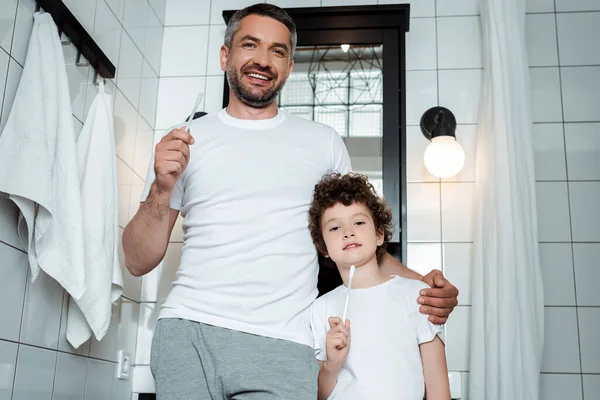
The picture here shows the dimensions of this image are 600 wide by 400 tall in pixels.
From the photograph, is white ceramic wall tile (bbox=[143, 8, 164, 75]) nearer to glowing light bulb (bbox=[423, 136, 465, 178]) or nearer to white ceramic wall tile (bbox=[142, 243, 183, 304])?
white ceramic wall tile (bbox=[142, 243, 183, 304])

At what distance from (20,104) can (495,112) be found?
1368mm

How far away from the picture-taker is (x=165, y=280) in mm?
2316

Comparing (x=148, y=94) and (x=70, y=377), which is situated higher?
(x=148, y=94)

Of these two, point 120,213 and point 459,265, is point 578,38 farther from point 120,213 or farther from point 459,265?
point 120,213

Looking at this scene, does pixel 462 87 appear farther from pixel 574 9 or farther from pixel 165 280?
pixel 165 280

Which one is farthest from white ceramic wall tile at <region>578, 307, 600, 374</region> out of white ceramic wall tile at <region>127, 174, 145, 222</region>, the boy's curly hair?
white ceramic wall tile at <region>127, 174, 145, 222</region>

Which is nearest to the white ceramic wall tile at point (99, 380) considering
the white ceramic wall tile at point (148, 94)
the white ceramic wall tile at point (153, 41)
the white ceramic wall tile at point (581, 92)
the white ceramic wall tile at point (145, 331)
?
the white ceramic wall tile at point (145, 331)

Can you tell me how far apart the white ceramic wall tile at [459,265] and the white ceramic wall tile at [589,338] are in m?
0.37

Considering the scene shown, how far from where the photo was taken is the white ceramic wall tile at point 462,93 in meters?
2.35

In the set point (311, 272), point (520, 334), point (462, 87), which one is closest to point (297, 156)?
point (311, 272)

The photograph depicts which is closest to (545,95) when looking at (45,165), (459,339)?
(459,339)

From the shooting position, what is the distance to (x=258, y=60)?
5.12 ft

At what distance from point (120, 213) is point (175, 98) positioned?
589 millimetres

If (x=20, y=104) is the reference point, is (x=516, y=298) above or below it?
below
